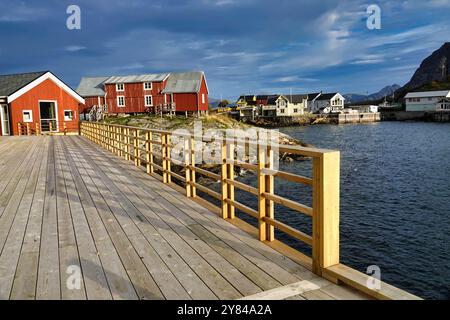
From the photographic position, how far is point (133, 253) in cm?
423

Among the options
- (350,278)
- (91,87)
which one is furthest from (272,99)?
(350,278)

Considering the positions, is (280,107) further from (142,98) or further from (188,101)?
(142,98)

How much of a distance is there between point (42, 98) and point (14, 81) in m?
3.68

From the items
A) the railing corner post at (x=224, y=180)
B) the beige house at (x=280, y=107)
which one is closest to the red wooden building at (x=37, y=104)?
the railing corner post at (x=224, y=180)

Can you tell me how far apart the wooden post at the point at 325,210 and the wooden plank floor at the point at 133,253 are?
9.3 inches

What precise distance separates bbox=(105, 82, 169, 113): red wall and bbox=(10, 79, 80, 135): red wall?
50.5ft

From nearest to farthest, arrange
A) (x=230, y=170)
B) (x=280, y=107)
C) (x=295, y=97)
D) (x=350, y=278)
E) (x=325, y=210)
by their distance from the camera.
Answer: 1. (x=350, y=278)
2. (x=325, y=210)
3. (x=230, y=170)
4. (x=280, y=107)
5. (x=295, y=97)

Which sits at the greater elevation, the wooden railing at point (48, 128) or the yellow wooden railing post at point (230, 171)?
the wooden railing at point (48, 128)

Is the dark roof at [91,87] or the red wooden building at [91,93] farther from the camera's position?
the dark roof at [91,87]

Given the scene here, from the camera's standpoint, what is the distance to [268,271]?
12.1ft

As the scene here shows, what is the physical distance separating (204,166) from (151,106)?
26240 mm

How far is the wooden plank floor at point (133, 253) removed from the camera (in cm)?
332

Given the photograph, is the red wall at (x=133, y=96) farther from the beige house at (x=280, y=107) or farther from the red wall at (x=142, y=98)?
the beige house at (x=280, y=107)
